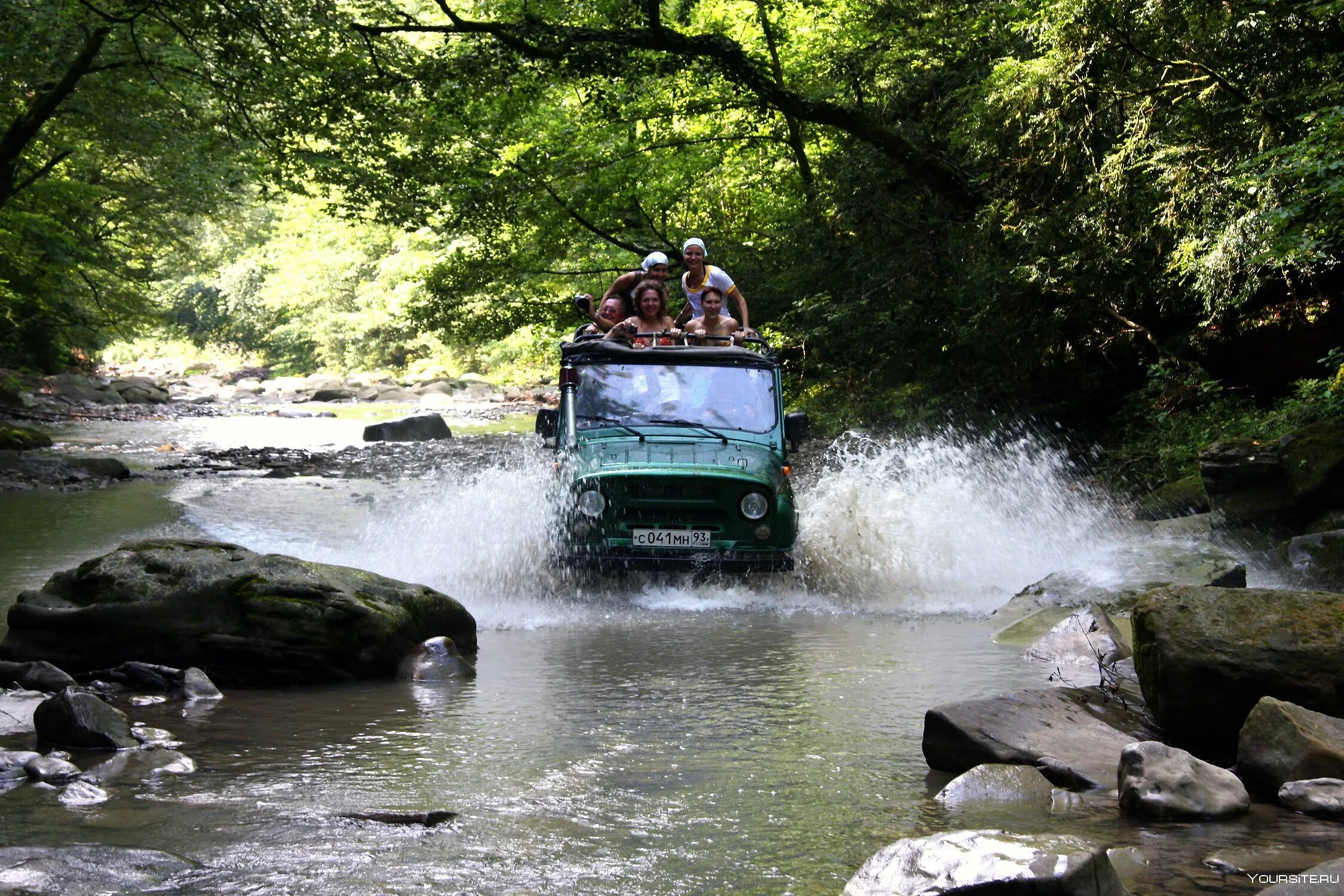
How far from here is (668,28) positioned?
15.4 meters

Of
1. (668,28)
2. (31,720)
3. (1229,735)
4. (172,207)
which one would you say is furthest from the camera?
(172,207)

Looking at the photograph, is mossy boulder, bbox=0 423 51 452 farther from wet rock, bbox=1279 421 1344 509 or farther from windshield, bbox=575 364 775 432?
wet rock, bbox=1279 421 1344 509

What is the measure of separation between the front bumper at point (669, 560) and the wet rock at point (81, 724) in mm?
4215

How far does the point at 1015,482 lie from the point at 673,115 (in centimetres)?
868

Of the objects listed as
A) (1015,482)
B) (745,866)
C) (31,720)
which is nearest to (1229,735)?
(745,866)

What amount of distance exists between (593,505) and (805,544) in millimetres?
2242

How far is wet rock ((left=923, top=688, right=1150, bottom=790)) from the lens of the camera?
507 centimetres

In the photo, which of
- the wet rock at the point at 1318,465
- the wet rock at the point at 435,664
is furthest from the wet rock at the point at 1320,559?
the wet rock at the point at 435,664

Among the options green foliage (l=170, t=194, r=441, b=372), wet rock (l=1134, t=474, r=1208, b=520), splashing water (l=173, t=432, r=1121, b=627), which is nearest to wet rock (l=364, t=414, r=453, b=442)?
green foliage (l=170, t=194, r=441, b=372)

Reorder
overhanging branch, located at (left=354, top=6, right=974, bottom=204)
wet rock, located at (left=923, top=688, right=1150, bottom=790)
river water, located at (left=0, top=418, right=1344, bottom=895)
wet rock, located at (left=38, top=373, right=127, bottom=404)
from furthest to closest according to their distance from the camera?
wet rock, located at (left=38, top=373, right=127, bottom=404)
overhanging branch, located at (left=354, top=6, right=974, bottom=204)
wet rock, located at (left=923, top=688, right=1150, bottom=790)
river water, located at (left=0, top=418, right=1344, bottom=895)

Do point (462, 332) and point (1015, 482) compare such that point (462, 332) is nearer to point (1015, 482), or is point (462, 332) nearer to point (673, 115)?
point (673, 115)

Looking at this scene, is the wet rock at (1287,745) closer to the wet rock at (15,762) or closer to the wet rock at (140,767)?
the wet rock at (140,767)

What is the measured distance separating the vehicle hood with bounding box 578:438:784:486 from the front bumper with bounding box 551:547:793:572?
0.56 meters

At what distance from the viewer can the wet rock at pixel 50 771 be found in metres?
4.92
